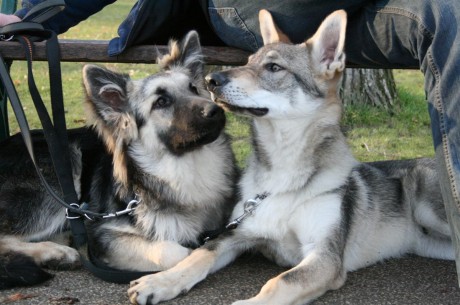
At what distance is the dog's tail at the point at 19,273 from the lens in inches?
150

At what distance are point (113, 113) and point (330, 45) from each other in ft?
4.48

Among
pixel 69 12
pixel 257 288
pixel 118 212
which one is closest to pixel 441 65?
pixel 257 288

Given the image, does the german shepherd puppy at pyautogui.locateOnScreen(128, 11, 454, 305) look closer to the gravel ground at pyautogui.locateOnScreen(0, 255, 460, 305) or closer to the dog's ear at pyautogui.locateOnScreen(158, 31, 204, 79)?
the gravel ground at pyautogui.locateOnScreen(0, 255, 460, 305)

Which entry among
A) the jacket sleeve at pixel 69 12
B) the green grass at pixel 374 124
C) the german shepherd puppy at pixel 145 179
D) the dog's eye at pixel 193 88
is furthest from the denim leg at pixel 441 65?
the green grass at pixel 374 124

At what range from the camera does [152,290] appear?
142 inches

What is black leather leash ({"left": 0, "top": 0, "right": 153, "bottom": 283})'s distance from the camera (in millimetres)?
4043

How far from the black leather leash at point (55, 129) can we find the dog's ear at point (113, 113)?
0.21 metres

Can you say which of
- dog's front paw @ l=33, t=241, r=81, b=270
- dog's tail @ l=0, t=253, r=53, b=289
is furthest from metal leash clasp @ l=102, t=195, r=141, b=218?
dog's tail @ l=0, t=253, r=53, b=289

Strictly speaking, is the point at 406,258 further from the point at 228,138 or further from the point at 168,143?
the point at 168,143

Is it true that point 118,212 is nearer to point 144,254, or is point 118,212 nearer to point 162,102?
point 144,254

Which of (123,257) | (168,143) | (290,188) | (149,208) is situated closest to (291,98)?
(290,188)

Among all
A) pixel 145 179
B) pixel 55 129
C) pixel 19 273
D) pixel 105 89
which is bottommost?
pixel 19 273

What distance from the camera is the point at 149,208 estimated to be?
424 centimetres

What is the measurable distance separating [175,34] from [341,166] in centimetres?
166
